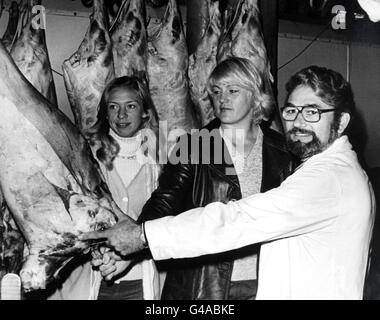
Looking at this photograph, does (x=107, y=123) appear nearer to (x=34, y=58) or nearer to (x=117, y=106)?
(x=117, y=106)

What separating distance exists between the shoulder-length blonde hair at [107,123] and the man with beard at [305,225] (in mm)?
693

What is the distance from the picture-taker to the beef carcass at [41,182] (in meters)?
1.94

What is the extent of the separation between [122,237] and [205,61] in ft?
5.18

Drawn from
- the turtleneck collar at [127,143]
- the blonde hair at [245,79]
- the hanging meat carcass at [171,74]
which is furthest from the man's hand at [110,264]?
the hanging meat carcass at [171,74]

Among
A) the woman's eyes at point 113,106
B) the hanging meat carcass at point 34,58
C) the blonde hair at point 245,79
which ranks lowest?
the woman's eyes at point 113,106

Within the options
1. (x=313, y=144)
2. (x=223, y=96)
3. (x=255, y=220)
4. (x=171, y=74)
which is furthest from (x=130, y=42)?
(x=255, y=220)

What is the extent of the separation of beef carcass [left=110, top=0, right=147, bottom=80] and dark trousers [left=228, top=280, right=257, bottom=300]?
4.73ft

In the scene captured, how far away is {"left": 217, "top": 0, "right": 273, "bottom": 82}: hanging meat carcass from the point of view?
3.22 m

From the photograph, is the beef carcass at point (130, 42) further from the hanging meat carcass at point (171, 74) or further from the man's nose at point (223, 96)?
the man's nose at point (223, 96)

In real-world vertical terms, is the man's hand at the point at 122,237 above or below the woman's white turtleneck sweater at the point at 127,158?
below

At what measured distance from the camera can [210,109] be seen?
10.9 feet

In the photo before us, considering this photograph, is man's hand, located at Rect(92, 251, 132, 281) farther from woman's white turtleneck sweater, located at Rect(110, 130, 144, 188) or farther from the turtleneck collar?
the turtleneck collar

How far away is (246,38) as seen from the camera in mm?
3244
